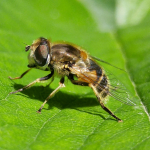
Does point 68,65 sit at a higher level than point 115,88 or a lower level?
higher

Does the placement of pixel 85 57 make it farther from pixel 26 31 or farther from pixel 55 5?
pixel 55 5

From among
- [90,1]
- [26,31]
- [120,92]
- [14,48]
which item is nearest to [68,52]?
[120,92]

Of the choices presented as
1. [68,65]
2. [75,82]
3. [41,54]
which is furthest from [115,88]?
[41,54]

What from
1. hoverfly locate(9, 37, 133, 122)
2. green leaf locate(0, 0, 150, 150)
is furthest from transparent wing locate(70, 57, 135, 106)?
green leaf locate(0, 0, 150, 150)

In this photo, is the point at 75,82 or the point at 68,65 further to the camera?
the point at 75,82

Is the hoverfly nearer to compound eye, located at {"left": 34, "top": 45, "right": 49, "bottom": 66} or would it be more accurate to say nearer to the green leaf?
compound eye, located at {"left": 34, "top": 45, "right": 49, "bottom": 66}

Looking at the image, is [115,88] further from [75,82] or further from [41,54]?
[41,54]

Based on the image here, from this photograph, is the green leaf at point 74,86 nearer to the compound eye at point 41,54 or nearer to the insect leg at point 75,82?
the insect leg at point 75,82
